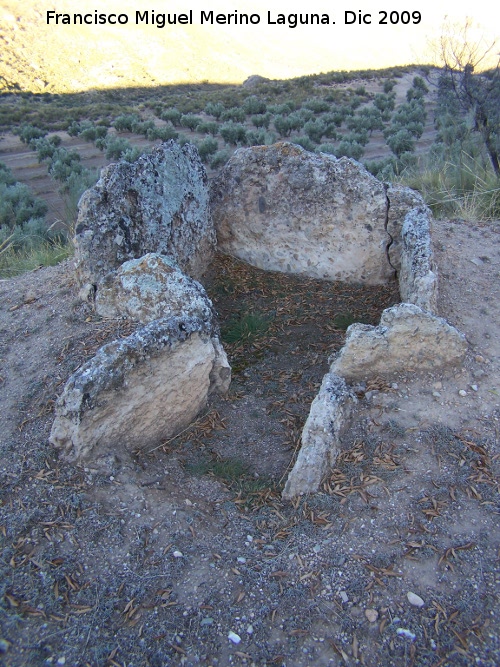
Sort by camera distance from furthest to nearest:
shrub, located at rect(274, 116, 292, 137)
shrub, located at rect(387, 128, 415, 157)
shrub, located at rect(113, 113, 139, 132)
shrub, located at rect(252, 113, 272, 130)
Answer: shrub, located at rect(252, 113, 272, 130) → shrub, located at rect(113, 113, 139, 132) → shrub, located at rect(274, 116, 292, 137) → shrub, located at rect(387, 128, 415, 157)

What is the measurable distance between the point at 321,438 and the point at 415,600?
0.93 meters

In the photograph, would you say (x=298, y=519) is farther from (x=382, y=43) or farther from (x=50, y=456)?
(x=382, y=43)

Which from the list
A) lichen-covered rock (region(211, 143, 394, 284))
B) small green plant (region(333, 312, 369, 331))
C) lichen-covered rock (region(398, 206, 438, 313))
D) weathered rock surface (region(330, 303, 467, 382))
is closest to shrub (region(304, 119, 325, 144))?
lichen-covered rock (region(211, 143, 394, 284))

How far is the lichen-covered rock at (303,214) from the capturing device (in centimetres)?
471

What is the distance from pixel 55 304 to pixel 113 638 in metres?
2.65

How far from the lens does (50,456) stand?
2857 mm

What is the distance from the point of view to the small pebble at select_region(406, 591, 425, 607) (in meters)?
2.26

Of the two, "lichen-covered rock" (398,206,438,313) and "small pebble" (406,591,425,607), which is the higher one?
"lichen-covered rock" (398,206,438,313)

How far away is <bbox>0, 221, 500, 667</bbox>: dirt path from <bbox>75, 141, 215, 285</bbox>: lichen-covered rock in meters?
0.67

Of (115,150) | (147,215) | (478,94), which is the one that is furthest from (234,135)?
(147,215)

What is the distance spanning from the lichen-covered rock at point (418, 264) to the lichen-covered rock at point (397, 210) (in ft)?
0.49

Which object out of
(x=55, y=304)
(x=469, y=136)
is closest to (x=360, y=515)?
(x=55, y=304)

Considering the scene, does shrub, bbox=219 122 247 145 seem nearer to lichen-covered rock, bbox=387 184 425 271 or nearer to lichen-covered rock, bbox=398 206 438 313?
lichen-covered rock, bbox=387 184 425 271

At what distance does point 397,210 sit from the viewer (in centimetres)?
463
